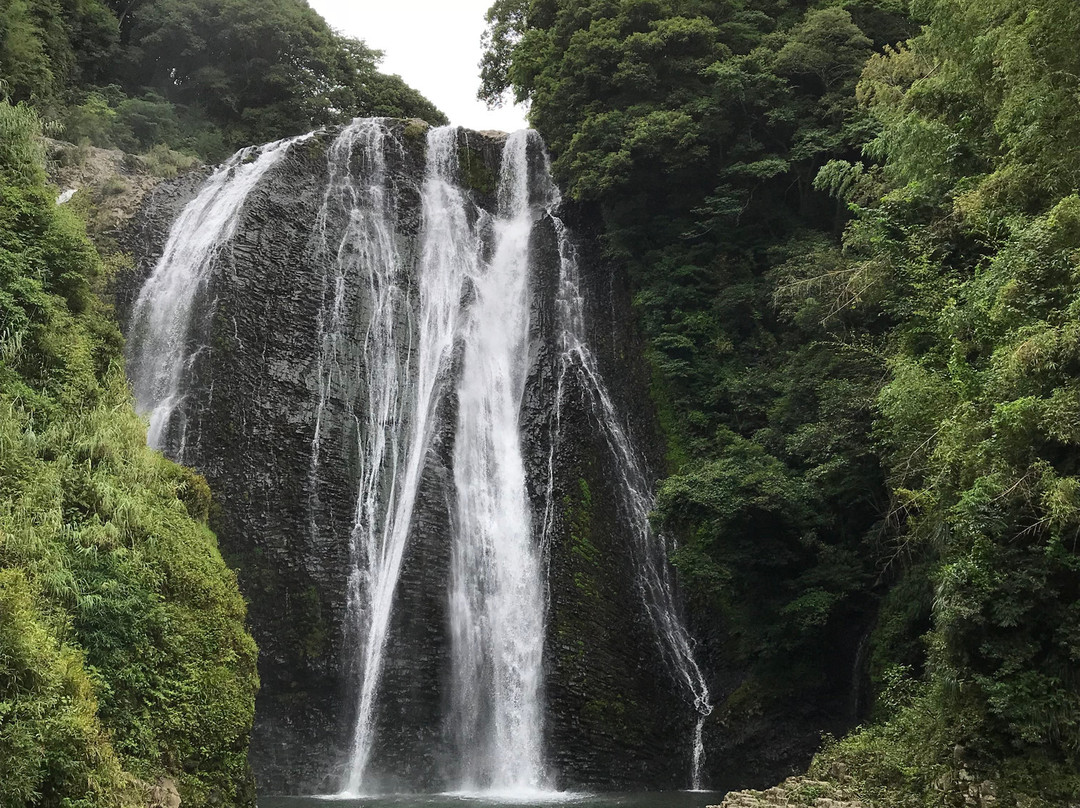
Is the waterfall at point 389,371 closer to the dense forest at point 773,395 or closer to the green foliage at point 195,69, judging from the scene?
the dense forest at point 773,395

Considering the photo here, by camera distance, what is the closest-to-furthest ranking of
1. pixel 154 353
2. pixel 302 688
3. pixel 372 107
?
pixel 302 688 < pixel 154 353 < pixel 372 107

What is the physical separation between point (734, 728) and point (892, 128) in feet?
31.8

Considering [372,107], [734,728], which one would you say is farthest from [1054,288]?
[372,107]

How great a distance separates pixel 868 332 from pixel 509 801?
986 cm

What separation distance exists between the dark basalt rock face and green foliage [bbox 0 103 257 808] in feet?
13.7

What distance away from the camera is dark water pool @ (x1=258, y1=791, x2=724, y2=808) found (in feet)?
38.7

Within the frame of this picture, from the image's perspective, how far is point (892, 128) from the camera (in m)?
13.0

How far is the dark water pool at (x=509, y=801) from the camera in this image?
11.8 m

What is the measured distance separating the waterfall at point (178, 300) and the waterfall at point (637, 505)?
7184 mm

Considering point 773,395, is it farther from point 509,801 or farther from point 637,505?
point 509,801

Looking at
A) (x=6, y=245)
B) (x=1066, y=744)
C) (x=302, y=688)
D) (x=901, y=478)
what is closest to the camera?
(x=1066, y=744)

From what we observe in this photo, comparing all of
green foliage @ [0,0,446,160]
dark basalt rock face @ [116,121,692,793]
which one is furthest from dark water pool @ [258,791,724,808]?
green foliage @ [0,0,446,160]

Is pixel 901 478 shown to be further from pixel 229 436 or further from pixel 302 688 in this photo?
pixel 229 436

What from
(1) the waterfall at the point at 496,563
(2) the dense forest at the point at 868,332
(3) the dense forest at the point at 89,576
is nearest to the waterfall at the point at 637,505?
(2) the dense forest at the point at 868,332
